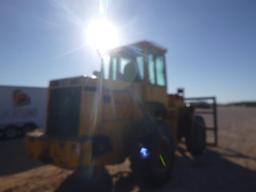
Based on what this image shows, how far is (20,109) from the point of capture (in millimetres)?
16828

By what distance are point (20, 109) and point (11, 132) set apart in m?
1.43

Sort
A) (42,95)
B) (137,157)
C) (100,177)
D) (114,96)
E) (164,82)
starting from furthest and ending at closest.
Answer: (42,95) < (164,82) < (100,177) < (114,96) < (137,157)

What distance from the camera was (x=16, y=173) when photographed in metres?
8.04

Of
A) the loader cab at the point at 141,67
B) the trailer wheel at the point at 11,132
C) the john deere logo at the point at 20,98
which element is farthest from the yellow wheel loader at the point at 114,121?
the john deere logo at the point at 20,98

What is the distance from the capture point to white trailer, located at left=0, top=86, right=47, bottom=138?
1612 centimetres

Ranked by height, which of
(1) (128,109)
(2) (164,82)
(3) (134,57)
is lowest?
(1) (128,109)

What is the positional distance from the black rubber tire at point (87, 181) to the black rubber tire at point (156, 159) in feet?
2.83

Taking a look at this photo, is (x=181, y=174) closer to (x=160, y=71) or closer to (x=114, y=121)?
(x=114, y=121)

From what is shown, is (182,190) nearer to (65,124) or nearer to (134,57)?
(65,124)

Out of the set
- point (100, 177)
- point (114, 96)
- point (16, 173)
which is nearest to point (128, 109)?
point (114, 96)

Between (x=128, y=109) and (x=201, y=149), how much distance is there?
15.3ft

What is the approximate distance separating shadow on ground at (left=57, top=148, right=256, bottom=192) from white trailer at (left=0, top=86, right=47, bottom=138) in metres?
10.3

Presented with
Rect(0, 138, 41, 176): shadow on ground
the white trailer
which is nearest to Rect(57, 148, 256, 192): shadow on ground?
Rect(0, 138, 41, 176): shadow on ground

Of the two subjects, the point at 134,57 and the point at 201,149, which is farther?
the point at 201,149
